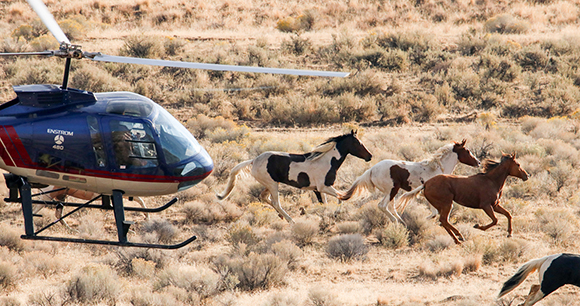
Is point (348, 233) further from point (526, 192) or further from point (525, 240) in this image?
point (526, 192)

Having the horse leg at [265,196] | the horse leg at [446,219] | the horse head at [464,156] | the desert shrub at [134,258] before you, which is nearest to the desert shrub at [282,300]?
the desert shrub at [134,258]

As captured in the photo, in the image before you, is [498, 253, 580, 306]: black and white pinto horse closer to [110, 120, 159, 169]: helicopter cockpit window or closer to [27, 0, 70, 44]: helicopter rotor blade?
[110, 120, 159, 169]: helicopter cockpit window

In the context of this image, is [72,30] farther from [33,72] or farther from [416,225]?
[416,225]

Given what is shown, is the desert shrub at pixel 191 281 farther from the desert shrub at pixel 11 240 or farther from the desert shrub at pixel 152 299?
the desert shrub at pixel 11 240

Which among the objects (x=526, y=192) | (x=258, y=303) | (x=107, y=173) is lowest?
(x=526, y=192)

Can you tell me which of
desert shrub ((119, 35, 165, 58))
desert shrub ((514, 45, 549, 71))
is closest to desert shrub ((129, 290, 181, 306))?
desert shrub ((119, 35, 165, 58))

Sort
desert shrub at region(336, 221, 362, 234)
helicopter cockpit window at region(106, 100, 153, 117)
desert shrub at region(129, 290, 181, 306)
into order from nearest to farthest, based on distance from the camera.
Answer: helicopter cockpit window at region(106, 100, 153, 117) → desert shrub at region(129, 290, 181, 306) → desert shrub at region(336, 221, 362, 234)

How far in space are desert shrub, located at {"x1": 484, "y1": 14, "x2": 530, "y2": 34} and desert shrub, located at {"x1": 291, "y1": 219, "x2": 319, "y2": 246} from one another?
81.1 feet

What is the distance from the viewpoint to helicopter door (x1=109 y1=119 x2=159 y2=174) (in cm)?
802

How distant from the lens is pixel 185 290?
29.6 ft

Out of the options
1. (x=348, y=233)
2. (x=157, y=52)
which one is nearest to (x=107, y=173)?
(x=348, y=233)

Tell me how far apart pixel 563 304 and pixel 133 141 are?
22.2ft

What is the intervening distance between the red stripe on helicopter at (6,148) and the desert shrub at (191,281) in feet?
9.85

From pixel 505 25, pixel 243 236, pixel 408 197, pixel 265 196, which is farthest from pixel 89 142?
pixel 505 25
